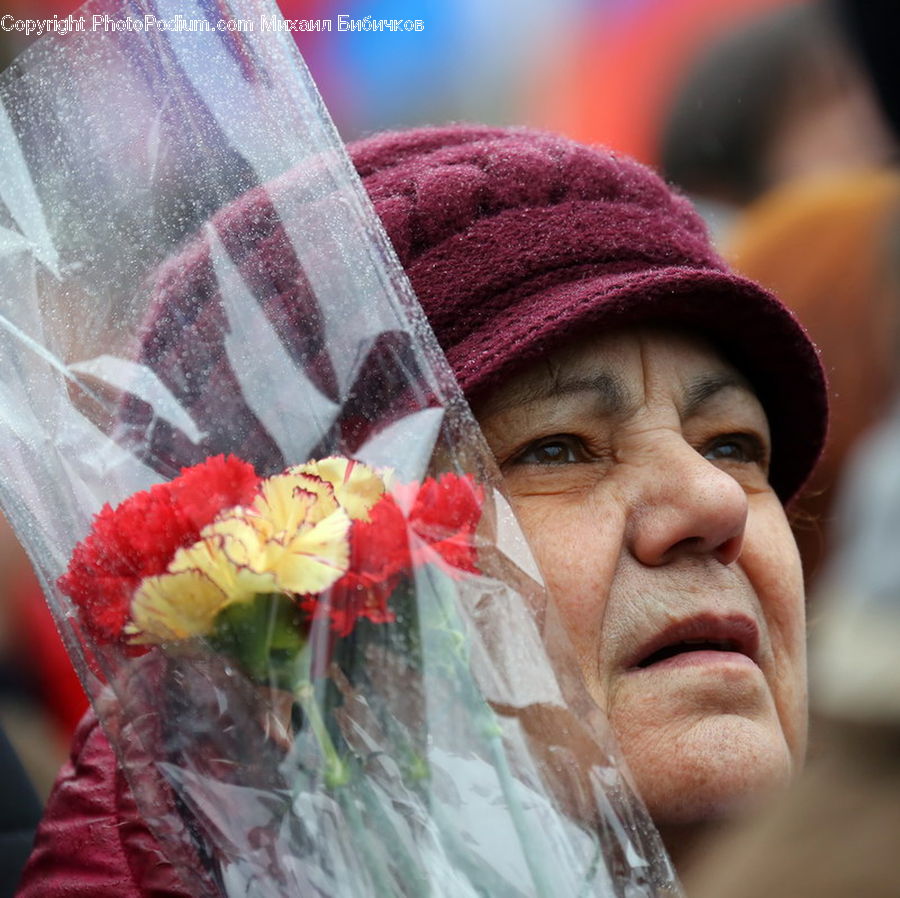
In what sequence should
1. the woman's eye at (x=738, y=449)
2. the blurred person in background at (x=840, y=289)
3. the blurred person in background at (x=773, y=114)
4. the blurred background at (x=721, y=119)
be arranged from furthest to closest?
the blurred person in background at (x=773, y=114) → the blurred background at (x=721, y=119) → the blurred person in background at (x=840, y=289) → the woman's eye at (x=738, y=449)

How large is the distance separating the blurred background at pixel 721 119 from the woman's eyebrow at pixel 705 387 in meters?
0.28

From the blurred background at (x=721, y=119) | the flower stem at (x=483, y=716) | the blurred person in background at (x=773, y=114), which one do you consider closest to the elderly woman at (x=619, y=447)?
the blurred background at (x=721, y=119)

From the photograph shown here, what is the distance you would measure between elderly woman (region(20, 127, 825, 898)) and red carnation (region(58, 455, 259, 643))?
1.89 ft

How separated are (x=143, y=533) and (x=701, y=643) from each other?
0.88 m

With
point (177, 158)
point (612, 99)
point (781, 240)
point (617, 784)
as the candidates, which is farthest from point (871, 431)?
point (612, 99)

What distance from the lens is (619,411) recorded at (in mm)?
1964

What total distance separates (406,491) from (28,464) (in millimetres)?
463

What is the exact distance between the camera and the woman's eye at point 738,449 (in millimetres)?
2166

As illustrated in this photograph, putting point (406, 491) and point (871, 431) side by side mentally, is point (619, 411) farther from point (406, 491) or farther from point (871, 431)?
point (871, 431)

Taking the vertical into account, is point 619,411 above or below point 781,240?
below

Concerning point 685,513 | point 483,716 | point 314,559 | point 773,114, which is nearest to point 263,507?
point 314,559

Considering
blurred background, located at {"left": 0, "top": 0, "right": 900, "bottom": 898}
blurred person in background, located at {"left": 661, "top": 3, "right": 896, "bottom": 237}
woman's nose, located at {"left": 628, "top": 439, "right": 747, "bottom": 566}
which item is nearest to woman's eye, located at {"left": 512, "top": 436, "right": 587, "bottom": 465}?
woman's nose, located at {"left": 628, "top": 439, "right": 747, "bottom": 566}

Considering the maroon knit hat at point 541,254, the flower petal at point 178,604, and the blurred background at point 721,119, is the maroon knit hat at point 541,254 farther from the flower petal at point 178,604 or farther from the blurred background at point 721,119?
the flower petal at point 178,604

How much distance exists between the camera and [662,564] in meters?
1.85
